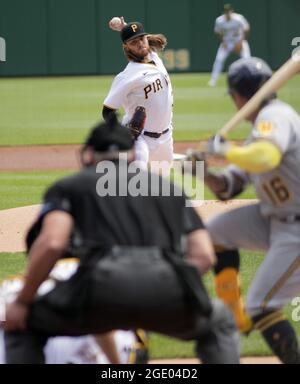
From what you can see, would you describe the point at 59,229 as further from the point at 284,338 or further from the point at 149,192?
the point at 284,338

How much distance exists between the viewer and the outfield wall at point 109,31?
34.1 meters

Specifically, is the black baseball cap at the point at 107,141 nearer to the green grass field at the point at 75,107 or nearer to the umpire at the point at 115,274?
the umpire at the point at 115,274

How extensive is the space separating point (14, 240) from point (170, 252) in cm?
558

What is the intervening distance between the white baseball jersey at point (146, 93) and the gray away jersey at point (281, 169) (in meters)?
4.54

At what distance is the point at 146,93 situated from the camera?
33.7 feet

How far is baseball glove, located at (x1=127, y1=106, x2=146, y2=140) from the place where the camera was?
388 inches

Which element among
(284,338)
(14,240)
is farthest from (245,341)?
(14,240)

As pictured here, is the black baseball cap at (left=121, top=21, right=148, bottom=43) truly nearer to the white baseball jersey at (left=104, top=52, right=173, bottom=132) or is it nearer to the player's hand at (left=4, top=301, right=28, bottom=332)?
the white baseball jersey at (left=104, top=52, right=173, bottom=132)

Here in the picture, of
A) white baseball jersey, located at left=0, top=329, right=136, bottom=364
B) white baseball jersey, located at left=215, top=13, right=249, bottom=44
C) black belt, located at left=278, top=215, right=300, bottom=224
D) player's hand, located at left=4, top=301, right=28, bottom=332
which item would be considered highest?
black belt, located at left=278, top=215, right=300, bottom=224

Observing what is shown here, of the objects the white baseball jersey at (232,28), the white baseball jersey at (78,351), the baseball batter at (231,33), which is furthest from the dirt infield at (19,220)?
the white baseball jersey at (232,28)

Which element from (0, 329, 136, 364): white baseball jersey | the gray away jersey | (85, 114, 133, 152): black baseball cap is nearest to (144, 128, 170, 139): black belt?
the gray away jersey

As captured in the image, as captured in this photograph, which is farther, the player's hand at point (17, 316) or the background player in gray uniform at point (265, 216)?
the background player in gray uniform at point (265, 216)

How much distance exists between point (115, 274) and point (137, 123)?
5.67 meters

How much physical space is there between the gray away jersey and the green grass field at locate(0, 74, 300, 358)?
1.18 meters
